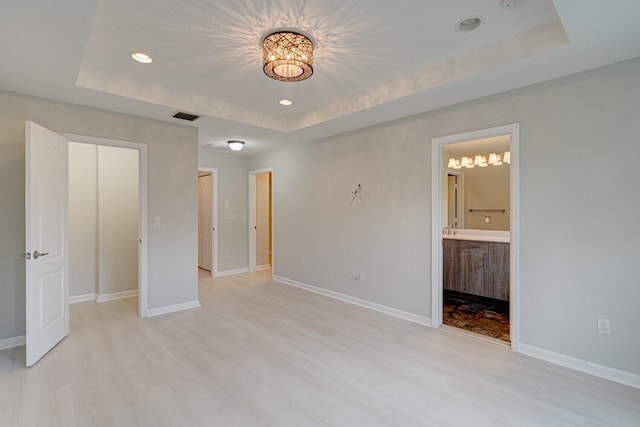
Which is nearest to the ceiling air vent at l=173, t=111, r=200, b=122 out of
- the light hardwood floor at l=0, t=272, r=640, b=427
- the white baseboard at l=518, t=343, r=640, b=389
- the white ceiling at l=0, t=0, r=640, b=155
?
the white ceiling at l=0, t=0, r=640, b=155

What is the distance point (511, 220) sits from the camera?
3.04 m

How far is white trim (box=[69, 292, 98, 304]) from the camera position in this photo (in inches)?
183

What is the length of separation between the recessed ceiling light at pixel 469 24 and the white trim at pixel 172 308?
14.1ft

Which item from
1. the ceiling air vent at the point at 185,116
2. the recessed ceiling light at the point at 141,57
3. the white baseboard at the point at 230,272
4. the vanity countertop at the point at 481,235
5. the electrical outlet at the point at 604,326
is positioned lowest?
the white baseboard at the point at 230,272

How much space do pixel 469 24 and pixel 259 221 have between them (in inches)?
217

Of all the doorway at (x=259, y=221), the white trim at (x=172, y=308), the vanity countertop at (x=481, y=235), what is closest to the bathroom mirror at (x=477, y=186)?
the vanity countertop at (x=481, y=235)

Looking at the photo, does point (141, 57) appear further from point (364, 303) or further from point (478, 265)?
point (478, 265)

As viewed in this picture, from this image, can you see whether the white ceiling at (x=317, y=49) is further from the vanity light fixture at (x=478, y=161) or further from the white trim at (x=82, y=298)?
the white trim at (x=82, y=298)

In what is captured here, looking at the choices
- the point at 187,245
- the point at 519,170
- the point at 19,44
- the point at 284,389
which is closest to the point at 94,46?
the point at 19,44

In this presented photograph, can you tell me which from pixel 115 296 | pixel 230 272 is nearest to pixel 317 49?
pixel 115 296

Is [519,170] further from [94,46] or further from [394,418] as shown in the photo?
[94,46]

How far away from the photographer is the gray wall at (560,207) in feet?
8.06

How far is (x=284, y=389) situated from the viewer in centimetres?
236

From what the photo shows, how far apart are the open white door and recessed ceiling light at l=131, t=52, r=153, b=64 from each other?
105cm
